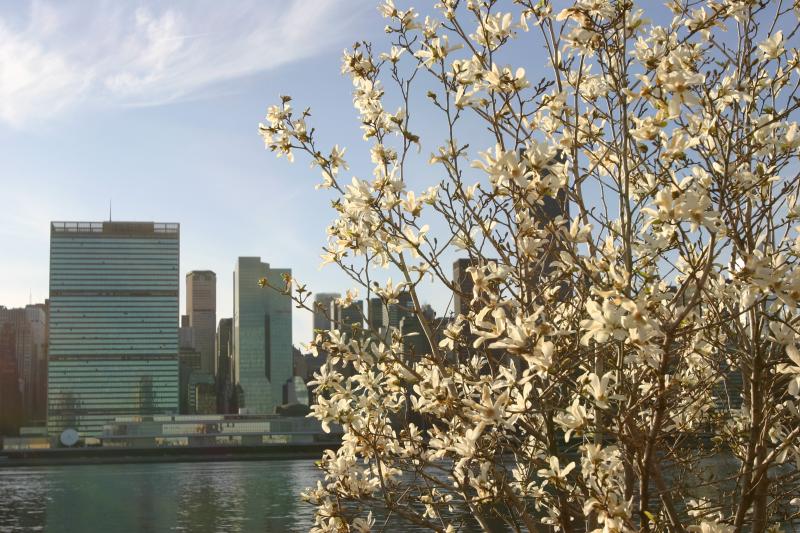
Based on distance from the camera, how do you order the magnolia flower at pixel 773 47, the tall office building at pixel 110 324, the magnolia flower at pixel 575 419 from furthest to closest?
the tall office building at pixel 110 324
the magnolia flower at pixel 773 47
the magnolia flower at pixel 575 419

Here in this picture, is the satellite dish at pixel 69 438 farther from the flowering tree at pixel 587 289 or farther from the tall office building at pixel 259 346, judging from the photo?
the flowering tree at pixel 587 289

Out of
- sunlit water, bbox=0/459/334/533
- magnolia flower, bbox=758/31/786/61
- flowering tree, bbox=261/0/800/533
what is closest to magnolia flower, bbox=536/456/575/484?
flowering tree, bbox=261/0/800/533

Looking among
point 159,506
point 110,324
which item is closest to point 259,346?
point 110,324

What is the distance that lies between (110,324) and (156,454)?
3582 centimetres

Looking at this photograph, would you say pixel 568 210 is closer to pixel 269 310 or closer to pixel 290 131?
pixel 290 131

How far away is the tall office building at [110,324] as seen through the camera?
14950cm

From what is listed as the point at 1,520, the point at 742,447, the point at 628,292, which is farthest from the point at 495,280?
the point at 1,520

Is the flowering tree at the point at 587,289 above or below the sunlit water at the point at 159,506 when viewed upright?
above

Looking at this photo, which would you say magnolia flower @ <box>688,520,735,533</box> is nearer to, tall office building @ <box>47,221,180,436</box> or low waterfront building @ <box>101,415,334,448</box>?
low waterfront building @ <box>101,415,334,448</box>

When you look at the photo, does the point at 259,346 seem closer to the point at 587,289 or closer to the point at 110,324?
the point at 110,324

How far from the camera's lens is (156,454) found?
412 feet

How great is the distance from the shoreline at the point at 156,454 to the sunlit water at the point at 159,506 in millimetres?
50955

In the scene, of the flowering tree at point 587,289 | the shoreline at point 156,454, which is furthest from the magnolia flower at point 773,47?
the shoreline at point 156,454

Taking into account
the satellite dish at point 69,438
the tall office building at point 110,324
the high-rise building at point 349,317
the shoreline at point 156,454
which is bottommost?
the shoreline at point 156,454
